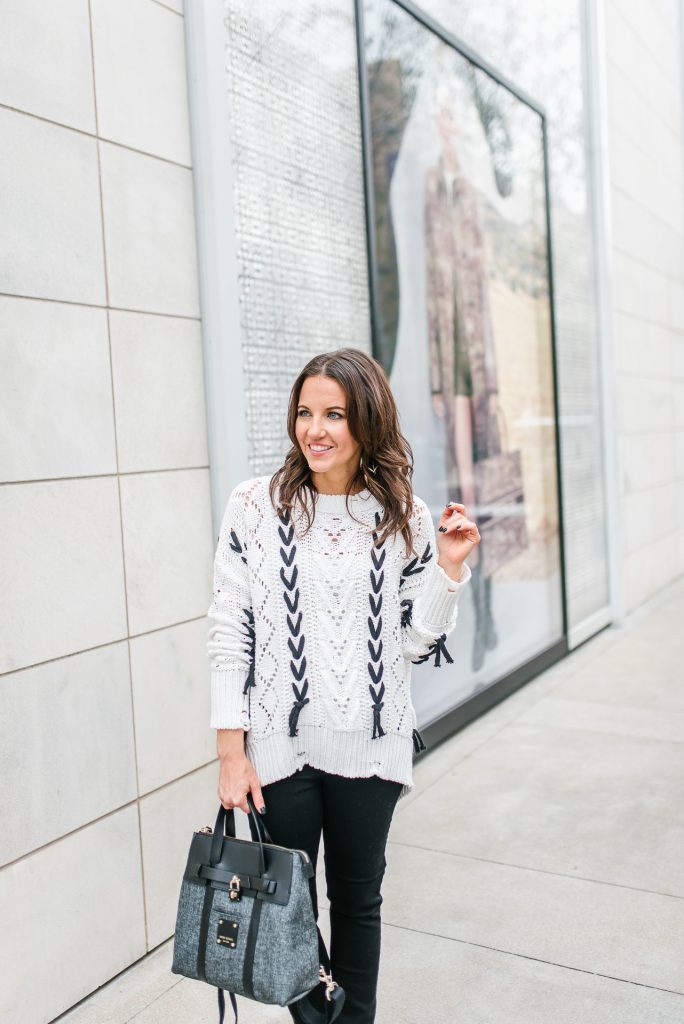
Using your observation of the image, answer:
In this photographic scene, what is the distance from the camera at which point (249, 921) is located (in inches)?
75.5

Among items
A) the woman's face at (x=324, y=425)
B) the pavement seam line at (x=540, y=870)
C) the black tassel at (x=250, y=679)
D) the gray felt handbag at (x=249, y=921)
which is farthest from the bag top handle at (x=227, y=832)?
the pavement seam line at (x=540, y=870)

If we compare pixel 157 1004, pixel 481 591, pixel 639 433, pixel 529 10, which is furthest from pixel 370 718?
pixel 639 433

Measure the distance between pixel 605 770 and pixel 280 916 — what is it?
3.06 meters

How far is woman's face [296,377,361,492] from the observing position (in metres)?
2.07

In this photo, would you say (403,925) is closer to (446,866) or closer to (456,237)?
(446,866)

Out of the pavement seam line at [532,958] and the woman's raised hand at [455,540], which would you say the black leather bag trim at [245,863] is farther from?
the pavement seam line at [532,958]

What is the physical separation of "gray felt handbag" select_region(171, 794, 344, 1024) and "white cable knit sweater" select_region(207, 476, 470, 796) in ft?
0.73

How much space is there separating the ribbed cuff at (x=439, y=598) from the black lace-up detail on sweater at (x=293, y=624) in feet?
0.90

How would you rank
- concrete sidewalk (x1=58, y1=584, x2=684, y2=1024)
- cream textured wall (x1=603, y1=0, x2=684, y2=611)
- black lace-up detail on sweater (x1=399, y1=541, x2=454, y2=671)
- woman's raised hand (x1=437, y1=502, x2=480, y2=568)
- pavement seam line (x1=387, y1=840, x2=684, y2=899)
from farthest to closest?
1. cream textured wall (x1=603, y1=0, x2=684, y2=611)
2. pavement seam line (x1=387, y1=840, x2=684, y2=899)
3. concrete sidewalk (x1=58, y1=584, x2=684, y2=1024)
4. black lace-up detail on sweater (x1=399, y1=541, x2=454, y2=671)
5. woman's raised hand (x1=437, y1=502, x2=480, y2=568)

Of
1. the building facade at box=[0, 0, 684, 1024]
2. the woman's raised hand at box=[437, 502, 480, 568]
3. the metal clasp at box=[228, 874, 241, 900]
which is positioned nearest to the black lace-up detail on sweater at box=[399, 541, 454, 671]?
the woman's raised hand at box=[437, 502, 480, 568]

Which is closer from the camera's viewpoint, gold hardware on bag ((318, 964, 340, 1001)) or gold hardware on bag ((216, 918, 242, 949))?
gold hardware on bag ((216, 918, 242, 949))

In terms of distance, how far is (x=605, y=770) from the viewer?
4.60 m

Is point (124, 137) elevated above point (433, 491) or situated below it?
above

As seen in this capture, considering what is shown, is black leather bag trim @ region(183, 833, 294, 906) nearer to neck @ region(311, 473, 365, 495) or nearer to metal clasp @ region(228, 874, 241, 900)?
metal clasp @ region(228, 874, 241, 900)
